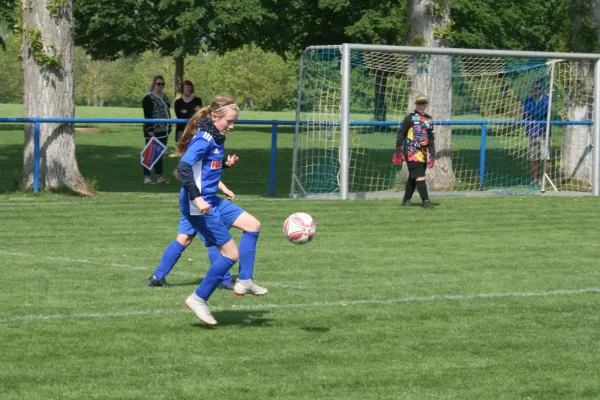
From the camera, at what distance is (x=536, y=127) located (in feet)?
72.1

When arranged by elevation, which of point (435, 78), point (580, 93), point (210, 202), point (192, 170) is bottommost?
point (210, 202)

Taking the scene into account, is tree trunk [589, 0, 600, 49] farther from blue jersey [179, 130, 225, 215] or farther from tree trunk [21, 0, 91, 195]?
blue jersey [179, 130, 225, 215]

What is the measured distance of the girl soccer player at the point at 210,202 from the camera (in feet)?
28.3

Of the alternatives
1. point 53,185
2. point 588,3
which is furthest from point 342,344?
point 588,3

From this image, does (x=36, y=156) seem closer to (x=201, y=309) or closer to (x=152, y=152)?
(x=152, y=152)

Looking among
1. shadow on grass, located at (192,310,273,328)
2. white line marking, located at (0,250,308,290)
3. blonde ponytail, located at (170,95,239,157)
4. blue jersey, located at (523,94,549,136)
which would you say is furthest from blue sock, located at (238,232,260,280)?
blue jersey, located at (523,94,549,136)

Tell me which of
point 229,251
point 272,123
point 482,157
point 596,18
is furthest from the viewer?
point 596,18

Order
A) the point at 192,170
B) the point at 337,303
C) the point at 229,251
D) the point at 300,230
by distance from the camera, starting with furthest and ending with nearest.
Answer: the point at 337,303 → the point at 300,230 → the point at 192,170 → the point at 229,251

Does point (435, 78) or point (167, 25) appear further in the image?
point (167, 25)

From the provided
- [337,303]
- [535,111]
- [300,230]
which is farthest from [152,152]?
[300,230]

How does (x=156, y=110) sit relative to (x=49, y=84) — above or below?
below

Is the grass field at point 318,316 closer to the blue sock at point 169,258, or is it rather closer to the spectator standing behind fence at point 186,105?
the blue sock at point 169,258

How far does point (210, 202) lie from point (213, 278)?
29.6 inches

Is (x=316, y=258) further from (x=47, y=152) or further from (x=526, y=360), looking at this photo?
(x=47, y=152)
